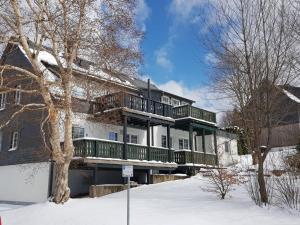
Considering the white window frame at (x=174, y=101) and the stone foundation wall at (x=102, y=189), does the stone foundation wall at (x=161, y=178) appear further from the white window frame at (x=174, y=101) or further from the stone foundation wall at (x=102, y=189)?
the white window frame at (x=174, y=101)

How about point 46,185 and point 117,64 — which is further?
point 46,185

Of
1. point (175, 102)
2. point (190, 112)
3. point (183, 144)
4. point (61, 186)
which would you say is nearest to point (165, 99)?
point (175, 102)

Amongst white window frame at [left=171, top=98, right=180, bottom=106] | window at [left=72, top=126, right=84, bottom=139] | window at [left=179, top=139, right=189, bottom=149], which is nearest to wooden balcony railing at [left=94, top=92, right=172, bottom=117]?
window at [left=72, top=126, right=84, bottom=139]

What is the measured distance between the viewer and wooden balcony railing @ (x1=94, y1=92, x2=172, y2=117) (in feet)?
75.2

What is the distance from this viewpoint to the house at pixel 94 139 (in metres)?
20.7

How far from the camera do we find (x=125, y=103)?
23438mm

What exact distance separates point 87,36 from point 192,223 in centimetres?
1014

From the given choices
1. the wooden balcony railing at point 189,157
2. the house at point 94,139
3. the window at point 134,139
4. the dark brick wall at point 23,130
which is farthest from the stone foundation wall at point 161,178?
the dark brick wall at point 23,130

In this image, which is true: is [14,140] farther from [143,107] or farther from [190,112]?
[190,112]

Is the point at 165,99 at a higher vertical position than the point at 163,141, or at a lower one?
higher

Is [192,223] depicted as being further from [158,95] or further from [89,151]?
[158,95]

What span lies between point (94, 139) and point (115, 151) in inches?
74.6

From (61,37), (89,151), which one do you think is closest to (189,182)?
(89,151)

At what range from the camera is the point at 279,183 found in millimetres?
13352
